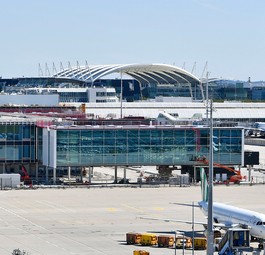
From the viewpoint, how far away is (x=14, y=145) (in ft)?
462

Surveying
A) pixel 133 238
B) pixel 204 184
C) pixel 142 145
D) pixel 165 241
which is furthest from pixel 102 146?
pixel 165 241

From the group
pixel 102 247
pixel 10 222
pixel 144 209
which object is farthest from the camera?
pixel 144 209

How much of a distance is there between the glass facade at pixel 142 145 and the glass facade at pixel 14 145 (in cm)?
640

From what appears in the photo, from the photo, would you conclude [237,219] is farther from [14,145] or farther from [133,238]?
[14,145]

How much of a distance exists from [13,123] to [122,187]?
15.4m

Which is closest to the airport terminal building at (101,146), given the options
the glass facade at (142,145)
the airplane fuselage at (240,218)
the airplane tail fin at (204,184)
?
the glass facade at (142,145)

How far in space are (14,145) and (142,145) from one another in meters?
14.1

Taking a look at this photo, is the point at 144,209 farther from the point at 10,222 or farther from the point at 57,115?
the point at 57,115

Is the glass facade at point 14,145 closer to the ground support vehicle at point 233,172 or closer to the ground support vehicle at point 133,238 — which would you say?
the ground support vehicle at point 233,172

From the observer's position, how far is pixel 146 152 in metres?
139

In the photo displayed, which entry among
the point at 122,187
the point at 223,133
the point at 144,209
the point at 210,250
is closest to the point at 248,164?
the point at 223,133

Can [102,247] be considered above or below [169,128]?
below

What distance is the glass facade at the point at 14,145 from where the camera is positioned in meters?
141

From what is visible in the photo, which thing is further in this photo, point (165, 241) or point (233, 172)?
point (233, 172)
